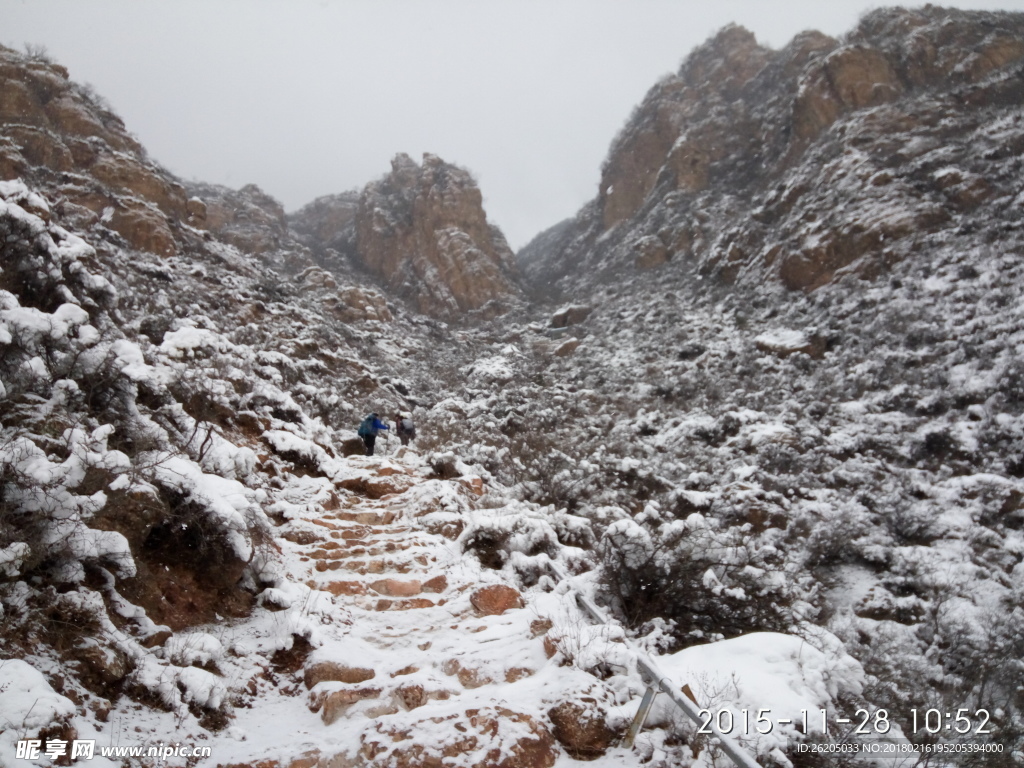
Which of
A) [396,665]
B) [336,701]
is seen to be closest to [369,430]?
[396,665]

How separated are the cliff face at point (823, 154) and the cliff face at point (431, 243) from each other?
6.05m

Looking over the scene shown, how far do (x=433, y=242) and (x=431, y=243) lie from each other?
19cm

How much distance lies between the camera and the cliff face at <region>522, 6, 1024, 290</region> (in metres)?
18.3

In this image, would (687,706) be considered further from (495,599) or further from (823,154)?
(823,154)

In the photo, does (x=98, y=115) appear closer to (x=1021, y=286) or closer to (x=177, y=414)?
(x=177, y=414)

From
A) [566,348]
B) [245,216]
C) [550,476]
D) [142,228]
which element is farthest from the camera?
[245,216]

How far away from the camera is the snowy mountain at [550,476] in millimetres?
3414

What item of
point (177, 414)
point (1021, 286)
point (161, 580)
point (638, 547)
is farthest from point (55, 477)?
point (1021, 286)

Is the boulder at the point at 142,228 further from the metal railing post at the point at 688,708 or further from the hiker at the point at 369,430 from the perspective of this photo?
the metal railing post at the point at 688,708

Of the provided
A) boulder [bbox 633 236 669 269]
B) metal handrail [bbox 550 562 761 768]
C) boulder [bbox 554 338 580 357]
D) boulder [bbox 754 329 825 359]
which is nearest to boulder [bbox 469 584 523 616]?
metal handrail [bbox 550 562 761 768]

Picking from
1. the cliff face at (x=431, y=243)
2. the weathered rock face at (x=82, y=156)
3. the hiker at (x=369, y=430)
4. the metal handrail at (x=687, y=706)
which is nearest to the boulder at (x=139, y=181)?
→ the weathered rock face at (x=82, y=156)

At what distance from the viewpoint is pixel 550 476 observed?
1079 cm

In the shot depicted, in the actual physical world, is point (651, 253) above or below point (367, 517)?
above

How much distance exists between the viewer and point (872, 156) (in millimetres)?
21531
